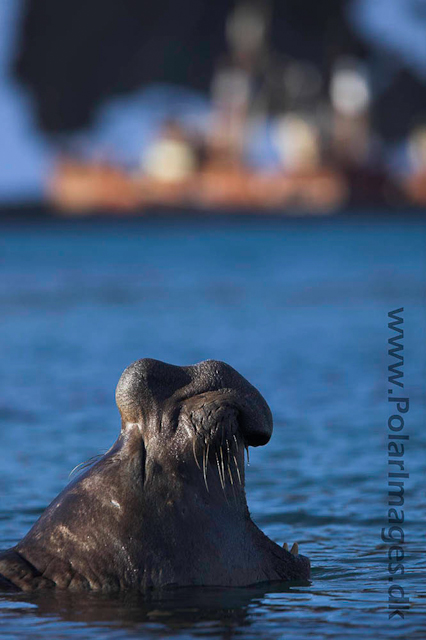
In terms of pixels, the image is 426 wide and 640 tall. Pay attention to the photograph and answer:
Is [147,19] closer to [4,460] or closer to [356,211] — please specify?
[356,211]

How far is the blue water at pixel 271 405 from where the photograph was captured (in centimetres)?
570

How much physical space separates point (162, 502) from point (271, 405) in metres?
7.47

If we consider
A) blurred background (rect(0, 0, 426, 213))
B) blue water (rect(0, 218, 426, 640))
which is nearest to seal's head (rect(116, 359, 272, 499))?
blue water (rect(0, 218, 426, 640))

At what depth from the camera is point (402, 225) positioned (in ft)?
269

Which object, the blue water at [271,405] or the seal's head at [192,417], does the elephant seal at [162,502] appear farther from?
the blue water at [271,405]

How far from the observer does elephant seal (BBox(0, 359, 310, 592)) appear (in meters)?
5.57

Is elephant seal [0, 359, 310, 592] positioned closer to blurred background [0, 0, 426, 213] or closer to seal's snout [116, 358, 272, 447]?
seal's snout [116, 358, 272, 447]

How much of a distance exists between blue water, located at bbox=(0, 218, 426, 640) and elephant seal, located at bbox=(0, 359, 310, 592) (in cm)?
14

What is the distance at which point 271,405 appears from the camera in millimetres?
13016

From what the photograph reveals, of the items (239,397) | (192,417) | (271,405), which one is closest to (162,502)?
(192,417)

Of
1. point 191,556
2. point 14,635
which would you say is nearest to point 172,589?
point 191,556

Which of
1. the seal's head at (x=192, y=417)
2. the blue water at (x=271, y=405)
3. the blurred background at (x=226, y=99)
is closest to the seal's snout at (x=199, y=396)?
the seal's head at (x=192, y=417)

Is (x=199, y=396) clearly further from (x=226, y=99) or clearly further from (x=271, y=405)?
(x=226, y=99)

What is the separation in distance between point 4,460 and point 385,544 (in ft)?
12.3
